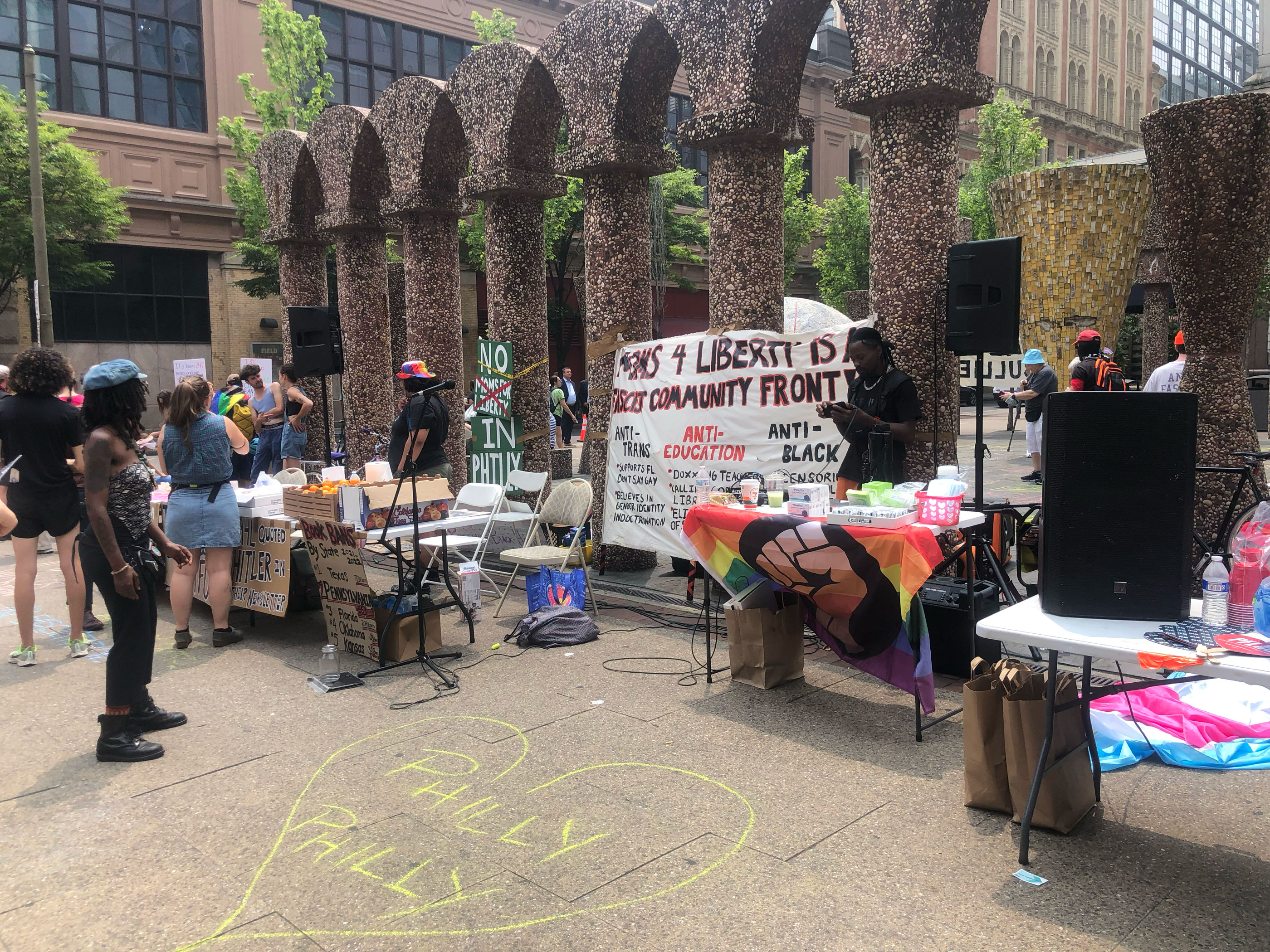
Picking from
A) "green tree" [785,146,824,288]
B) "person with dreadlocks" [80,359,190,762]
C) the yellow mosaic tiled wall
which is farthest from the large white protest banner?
"green tree" [785,146,824,288]

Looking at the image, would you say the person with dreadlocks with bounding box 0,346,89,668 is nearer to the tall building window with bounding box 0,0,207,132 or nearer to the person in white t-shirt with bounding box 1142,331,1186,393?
the person in white t-shirt with bounding box 1142,331,1186,393

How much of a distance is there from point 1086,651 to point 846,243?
29.3 m

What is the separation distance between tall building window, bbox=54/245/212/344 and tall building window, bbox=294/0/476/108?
5.95 meters

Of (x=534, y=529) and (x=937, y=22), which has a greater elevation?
(x=937, y=22)

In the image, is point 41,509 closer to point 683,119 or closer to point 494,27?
point 494,27

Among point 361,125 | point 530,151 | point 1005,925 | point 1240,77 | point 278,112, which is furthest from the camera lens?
point 1240,77

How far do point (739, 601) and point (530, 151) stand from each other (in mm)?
5631

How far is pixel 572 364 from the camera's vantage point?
32.6 meters

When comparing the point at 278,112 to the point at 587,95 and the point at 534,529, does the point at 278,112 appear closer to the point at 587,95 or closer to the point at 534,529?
the point at 587,95

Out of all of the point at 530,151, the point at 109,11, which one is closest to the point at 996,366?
the point at 530,151

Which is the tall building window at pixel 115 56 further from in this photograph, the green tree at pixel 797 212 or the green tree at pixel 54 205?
the green tree at pixel 797 212

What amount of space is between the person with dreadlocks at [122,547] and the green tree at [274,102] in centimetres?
1683

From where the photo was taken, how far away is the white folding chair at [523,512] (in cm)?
761

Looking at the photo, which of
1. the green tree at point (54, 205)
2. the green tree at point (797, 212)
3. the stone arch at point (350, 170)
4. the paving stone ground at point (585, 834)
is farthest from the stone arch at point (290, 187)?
the green tree at point (797, 212)
